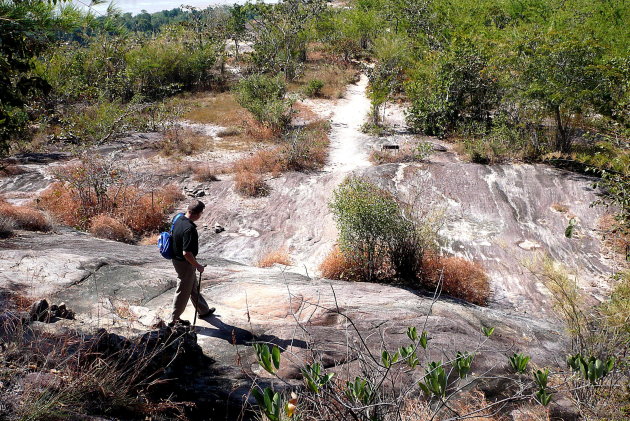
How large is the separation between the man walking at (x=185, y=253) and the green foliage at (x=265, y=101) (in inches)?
512

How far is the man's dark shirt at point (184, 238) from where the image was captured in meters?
4.74

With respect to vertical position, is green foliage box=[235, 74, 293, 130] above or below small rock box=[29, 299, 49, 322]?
above

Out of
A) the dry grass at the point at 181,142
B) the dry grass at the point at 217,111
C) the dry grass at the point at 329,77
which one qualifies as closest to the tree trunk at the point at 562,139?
the dry grass at the point at 217,111

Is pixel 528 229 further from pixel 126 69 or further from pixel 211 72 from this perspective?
pixel 211 72

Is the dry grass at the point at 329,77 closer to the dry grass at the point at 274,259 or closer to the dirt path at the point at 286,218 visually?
the dirt path at the point at 286,218

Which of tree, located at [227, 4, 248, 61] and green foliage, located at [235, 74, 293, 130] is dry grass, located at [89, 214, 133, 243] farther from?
tree, located at [227, 4, 248, 61]

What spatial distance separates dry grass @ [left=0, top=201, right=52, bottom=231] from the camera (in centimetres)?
870

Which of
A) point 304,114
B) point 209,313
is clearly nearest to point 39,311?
point 209,313

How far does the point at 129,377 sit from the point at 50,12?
3.04 m

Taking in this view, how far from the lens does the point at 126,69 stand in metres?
21.7

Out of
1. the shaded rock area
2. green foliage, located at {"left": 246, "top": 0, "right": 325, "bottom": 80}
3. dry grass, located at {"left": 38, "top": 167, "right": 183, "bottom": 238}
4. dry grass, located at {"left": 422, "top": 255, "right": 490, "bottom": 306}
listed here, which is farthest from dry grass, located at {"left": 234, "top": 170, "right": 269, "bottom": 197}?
green foliage, located at {"left": 246, "top": 0, "right": 325, "bottom": 80}

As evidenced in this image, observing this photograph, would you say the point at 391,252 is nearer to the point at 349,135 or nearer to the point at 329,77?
the point at 349,135

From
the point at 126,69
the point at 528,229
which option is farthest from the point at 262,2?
the point at 528,229

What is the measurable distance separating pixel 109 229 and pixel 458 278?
7.31 metres
